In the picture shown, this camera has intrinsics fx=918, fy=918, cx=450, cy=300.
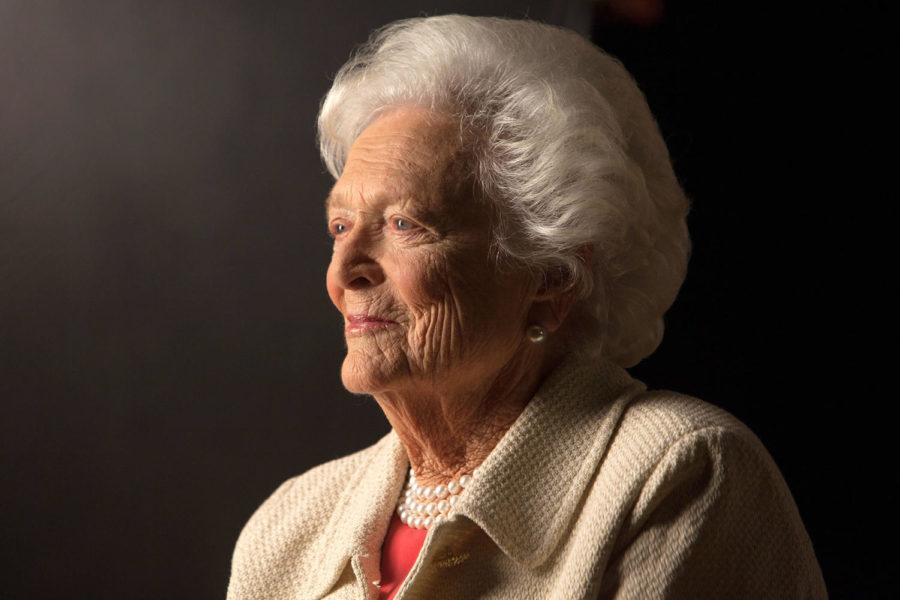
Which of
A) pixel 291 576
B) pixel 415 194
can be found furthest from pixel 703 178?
pixel 291 576

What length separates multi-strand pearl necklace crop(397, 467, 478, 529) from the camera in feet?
5.33

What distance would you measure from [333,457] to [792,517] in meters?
1.18

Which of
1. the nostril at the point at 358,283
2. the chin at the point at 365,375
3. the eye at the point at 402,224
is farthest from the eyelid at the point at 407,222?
the chin at the point at 365,375

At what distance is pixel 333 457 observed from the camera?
2.25 metres

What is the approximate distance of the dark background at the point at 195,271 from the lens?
1893mm

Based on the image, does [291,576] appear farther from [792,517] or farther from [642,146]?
[642,146]

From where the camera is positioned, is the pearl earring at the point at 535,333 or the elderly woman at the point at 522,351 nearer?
the elderly woman at the point at 522,351

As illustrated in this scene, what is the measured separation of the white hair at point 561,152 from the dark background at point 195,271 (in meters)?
0.25

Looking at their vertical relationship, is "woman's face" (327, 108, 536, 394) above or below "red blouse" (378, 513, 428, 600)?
above

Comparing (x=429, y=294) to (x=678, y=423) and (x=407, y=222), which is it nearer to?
(x=407, y=222)

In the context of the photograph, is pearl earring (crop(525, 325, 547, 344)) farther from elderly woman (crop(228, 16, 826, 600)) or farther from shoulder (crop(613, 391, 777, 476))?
shoulder (crop(613, 391, 777, 476))

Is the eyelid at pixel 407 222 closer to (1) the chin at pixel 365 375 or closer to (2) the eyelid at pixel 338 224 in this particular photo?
(2) the eyelid at pixel 338 224

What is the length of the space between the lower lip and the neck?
122mm

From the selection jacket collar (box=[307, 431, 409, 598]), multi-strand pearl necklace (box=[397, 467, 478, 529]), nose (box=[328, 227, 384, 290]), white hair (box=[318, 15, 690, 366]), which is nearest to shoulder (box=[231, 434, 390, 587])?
jacket collar (box=[307, 431, 409, 598])
